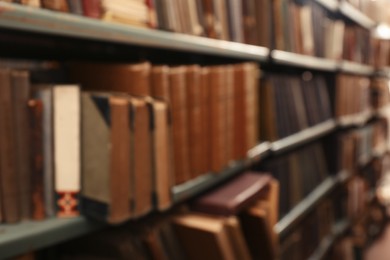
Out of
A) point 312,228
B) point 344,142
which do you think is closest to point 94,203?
point 312,228

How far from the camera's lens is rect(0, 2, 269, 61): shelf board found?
57 centimetres

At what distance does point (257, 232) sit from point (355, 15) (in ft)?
6.69

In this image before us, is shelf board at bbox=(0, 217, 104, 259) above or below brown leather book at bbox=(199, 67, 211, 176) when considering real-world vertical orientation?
below

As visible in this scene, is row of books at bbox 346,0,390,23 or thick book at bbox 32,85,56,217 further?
row of books at bbox 346,0,390,23

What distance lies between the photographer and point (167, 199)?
819 mm

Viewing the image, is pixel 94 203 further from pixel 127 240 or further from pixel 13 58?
pixel 13 58

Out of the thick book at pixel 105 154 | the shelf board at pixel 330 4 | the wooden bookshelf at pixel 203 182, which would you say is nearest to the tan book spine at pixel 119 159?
the thick book at pixel 105 154

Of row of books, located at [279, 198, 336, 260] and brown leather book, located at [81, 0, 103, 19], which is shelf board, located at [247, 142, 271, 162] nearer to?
row of books, located at [279, 198, 336, 260]

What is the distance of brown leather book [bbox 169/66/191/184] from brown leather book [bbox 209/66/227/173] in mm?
125

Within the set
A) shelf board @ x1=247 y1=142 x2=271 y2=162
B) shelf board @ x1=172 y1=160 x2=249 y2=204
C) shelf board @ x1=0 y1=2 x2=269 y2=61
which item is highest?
shelf board @ x1=0 y1=2 x2=269 y2=61

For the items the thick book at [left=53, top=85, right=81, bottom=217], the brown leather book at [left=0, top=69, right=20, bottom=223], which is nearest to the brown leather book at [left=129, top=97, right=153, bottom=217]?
the thick book at [left=53, top=85, right=81, bottom=217]

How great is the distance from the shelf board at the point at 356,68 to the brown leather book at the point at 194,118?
171 centimetres

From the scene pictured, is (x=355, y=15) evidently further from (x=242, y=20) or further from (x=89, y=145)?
(x=89, y=145)

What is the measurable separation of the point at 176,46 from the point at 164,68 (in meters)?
0.08
